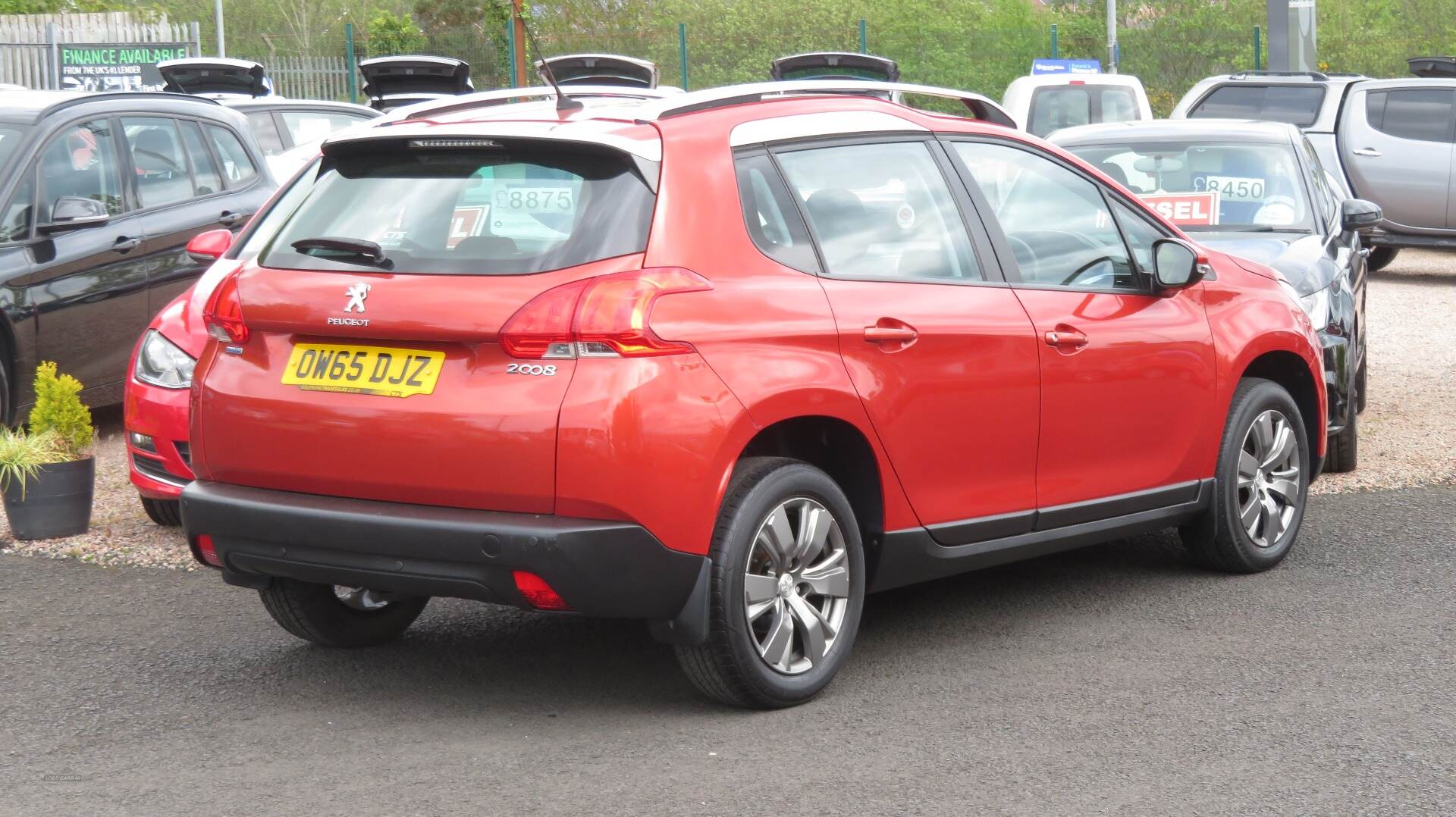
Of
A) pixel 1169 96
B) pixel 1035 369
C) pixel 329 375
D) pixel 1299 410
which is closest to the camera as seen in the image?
pixel 329 375

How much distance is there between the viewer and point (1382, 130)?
18.6m

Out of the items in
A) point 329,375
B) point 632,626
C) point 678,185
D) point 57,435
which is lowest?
point 632,626

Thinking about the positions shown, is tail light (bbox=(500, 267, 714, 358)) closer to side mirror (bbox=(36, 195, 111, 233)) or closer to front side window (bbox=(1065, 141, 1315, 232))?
side mirror (bbox=(36, 195, 111, 233))

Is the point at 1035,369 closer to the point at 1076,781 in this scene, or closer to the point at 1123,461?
the point at 1123,461

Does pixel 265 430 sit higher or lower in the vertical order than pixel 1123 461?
higher

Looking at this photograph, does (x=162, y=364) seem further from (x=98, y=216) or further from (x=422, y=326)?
(x=422, y=326)

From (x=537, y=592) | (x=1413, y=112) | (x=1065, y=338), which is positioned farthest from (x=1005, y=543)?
(x=1413, y=112)

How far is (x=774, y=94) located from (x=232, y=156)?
20.0 feet

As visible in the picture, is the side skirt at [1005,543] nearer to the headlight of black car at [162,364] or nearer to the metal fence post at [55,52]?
the headlight of black car at [162,364]

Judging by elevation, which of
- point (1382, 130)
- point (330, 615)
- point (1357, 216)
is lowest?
point (330, 615)

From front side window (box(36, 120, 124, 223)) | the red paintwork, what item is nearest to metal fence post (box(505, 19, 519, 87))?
front side window (box(36, 120, 124, 223))

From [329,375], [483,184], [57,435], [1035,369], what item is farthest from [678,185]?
[57,435]

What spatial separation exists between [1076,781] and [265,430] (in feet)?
7.55

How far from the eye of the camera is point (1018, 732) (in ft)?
15.6
